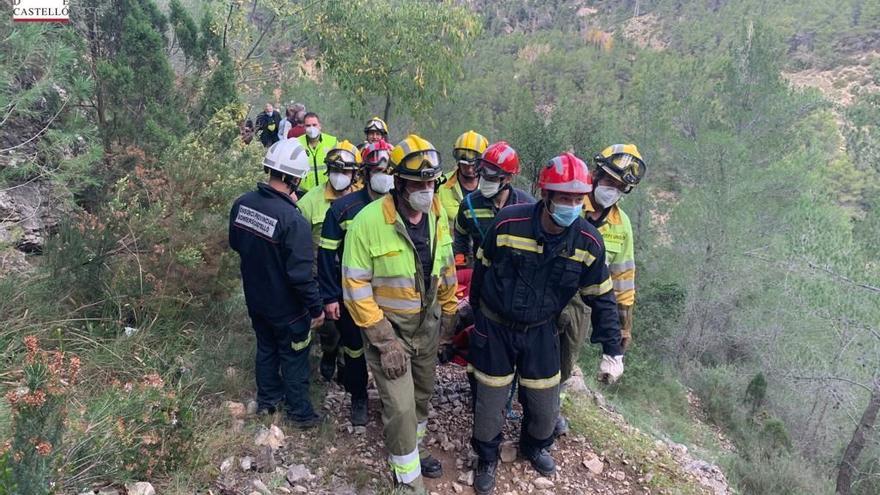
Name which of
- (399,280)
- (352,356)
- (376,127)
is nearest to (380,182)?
(399,280)

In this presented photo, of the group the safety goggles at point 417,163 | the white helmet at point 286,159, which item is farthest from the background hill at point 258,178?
the safety goggles at point 417,163

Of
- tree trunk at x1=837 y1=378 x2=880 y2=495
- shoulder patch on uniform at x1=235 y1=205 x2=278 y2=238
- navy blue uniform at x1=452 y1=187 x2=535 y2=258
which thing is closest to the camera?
shoulder patch on uniform at x1=235 y1=205 x2=278 y2=238

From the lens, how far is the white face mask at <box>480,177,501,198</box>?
3.95 meters

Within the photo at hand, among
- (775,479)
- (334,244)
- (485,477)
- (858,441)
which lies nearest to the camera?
(485,477)

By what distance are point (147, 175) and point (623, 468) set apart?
14.9 ft

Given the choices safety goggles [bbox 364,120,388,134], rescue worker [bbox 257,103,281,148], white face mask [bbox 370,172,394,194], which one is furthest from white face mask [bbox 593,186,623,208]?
rescue worker [bbox 257,103,281,148]

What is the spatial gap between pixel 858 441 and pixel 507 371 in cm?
927

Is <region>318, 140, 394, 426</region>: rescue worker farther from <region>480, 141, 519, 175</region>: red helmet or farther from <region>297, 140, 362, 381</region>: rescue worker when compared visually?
<region>480, 141, 519, 175</region>: red helmet

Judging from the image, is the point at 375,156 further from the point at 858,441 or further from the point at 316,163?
the point at 858,441

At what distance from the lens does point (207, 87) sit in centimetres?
596

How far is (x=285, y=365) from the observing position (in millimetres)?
3521

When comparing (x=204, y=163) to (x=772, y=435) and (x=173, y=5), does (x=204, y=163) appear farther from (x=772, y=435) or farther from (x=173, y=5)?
(x=772, y=435)

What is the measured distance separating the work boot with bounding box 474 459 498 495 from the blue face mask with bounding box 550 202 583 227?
1.59 meters

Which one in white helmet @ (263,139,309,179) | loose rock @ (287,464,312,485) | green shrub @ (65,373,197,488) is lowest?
loose rock @ (287,464,312,485)
